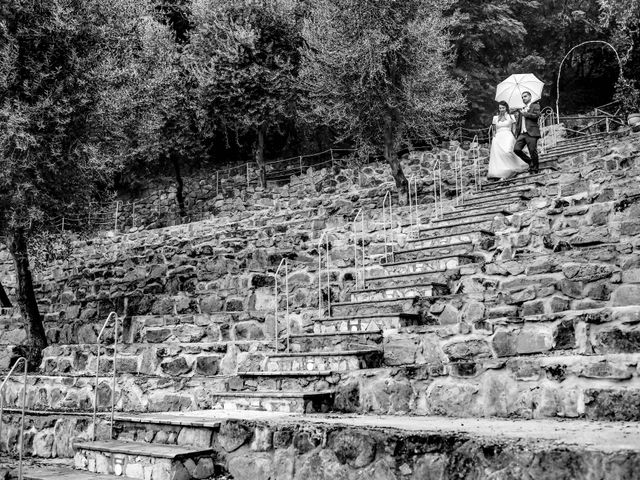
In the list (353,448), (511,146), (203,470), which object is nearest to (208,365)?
(203,470)

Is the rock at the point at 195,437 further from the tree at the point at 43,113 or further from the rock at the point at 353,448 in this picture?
the tree at the point at 43,113

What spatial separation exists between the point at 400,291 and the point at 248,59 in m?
17.4

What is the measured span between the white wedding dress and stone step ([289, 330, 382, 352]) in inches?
327

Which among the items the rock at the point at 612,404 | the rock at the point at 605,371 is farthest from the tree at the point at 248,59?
the rock at the point at 612,404

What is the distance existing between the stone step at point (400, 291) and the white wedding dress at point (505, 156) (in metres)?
6.65

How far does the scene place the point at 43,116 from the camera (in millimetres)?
11914

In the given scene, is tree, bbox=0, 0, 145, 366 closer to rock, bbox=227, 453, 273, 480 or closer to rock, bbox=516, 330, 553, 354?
rock, bbox=227, 453, 273, 480

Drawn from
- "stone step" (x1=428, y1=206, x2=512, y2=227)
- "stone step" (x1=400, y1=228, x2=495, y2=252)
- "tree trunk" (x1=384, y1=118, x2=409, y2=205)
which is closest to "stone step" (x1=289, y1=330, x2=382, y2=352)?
"stone step" (x1=400, y1=228, x2=495, y2=252)

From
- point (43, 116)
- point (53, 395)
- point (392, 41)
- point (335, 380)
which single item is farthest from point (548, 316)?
point (392, 41)

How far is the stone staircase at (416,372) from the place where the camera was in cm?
430

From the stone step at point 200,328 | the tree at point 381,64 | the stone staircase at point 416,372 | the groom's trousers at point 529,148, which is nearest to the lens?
the stone staircase at point 416,372

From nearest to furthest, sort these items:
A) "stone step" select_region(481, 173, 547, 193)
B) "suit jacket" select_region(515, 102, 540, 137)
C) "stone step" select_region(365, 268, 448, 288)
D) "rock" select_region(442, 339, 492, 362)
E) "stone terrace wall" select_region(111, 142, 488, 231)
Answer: "rock" select_region(442, 339, 492, 362) → "stone step" select_region(365, 268, 448, 288) → "stone step" select_region(481, 173, 547, 193) → "suit jacket" select_region(515, 102, 540, 137) → "stone terrace wall" select_region(111, 142, 488, 231)

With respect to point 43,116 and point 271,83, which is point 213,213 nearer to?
point 271,83

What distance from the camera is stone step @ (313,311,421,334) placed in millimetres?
7461
